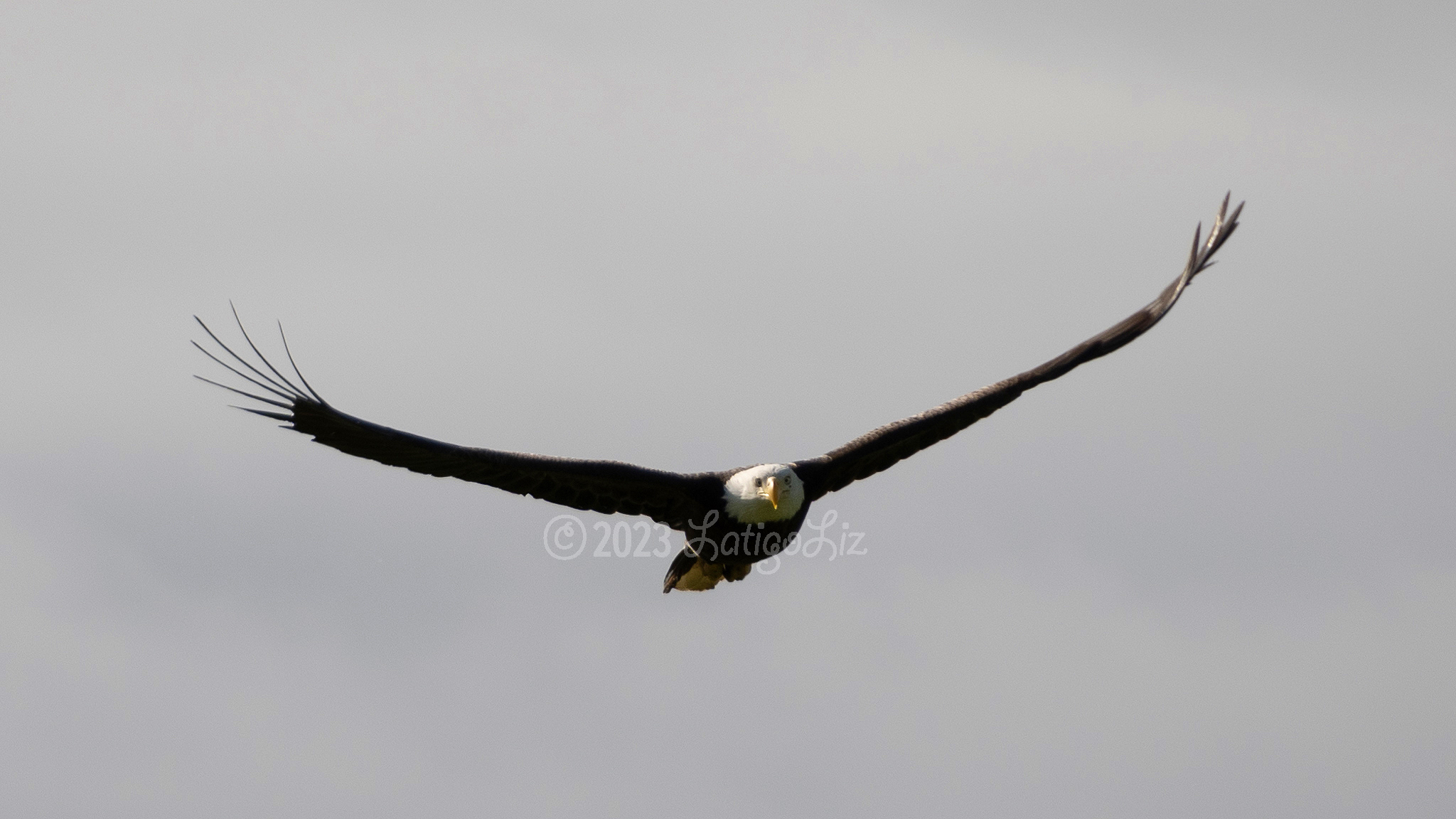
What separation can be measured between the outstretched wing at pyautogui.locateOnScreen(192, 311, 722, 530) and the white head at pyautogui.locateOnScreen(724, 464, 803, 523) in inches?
8.6

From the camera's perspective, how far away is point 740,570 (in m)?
22.2

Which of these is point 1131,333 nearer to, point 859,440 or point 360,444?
point 859,440

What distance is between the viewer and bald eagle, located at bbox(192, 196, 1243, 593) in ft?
63.1

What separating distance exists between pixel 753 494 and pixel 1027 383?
3761mm

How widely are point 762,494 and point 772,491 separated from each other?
0.17 metres

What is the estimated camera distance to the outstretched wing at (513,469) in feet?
62.4

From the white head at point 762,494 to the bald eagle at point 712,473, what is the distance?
11 millimetres

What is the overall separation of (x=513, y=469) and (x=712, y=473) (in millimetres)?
2614

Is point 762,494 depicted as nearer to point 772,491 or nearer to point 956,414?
point 772,491

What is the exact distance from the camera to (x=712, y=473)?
71.0ft

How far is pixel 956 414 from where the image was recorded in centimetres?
2262

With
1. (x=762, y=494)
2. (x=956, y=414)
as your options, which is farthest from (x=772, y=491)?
(x=956, y=414)

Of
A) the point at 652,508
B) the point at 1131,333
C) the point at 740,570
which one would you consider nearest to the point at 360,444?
the point at 652,508

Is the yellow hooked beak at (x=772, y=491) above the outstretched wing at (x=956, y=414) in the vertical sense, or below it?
below
